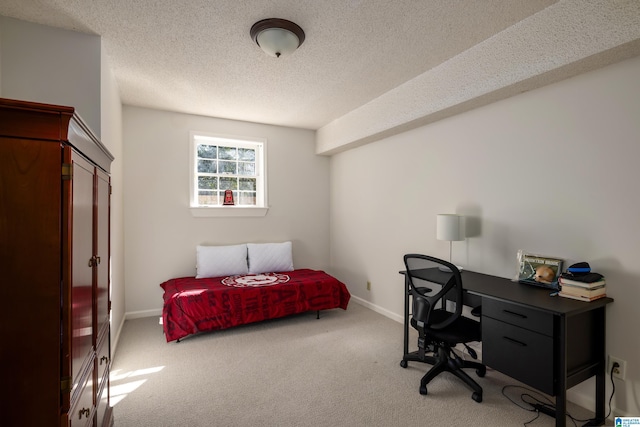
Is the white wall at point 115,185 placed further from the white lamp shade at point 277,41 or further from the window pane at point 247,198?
the window pane at point 247,198

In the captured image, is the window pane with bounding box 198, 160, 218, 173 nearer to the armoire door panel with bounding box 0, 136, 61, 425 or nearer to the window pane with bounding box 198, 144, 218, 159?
the window pane with bounding box 198, 144, 218, 159

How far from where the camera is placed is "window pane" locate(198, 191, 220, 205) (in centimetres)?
428

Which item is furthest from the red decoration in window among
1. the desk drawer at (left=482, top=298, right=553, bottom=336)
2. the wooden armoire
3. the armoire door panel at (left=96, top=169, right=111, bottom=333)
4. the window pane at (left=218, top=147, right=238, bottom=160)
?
the desk drawer at (left=482, top=298, right=553, bottom=336)

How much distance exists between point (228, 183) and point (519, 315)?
12.1ft

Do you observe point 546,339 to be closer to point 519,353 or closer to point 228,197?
point 519,353

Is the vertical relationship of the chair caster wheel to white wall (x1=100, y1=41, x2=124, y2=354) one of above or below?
below

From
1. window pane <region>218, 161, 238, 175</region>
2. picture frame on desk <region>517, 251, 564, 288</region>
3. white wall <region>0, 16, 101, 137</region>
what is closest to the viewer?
white wall <region>0, 16, 101, 137</region>

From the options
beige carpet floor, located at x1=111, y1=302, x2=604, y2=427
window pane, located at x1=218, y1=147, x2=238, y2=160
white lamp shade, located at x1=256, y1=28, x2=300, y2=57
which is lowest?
beige carpet floor, located at x1=111, y1=302, x2=604, y2=427

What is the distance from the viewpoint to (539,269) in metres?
2.26

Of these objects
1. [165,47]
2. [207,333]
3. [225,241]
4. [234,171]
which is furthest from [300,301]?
[165,47]

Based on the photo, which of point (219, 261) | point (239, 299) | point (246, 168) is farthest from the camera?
point (246, 168)

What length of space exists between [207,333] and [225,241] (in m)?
1.32

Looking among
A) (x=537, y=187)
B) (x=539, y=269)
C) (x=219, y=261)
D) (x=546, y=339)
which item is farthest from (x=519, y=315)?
(x=219, y=261)

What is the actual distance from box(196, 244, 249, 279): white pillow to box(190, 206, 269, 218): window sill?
1.49 feet
